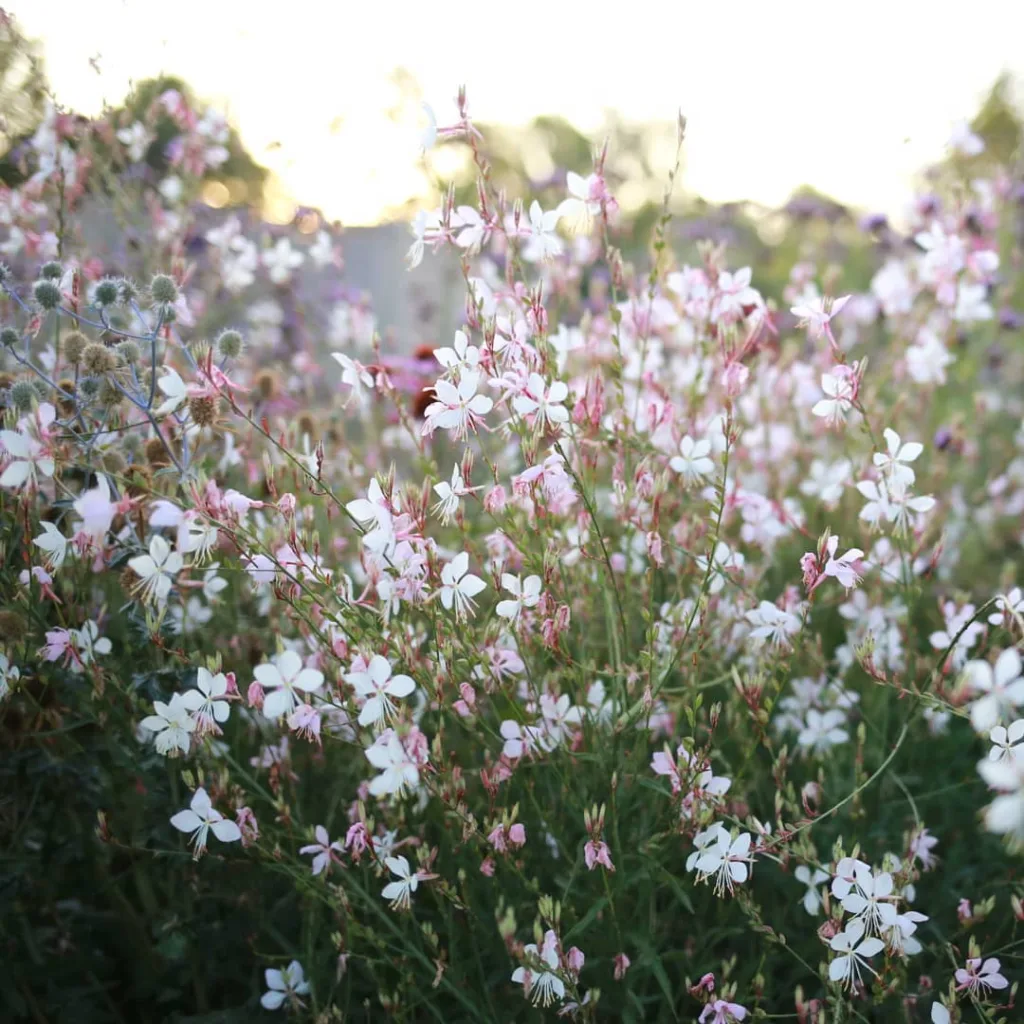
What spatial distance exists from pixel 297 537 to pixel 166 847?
2.62 ft

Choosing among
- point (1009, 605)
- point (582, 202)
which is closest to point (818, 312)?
point (582, 202)

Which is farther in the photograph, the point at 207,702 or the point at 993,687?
the point at 207,702

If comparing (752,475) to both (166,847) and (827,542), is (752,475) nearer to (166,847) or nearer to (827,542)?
(827,542)

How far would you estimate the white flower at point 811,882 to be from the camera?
5.29 ft

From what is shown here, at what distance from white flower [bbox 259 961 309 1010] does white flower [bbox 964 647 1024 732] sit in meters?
1.22

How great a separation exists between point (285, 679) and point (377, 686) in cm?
13

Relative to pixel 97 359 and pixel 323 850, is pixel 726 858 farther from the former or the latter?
pixel 97 359

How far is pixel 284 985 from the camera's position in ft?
5.36

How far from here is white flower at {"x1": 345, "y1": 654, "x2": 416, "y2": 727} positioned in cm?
127

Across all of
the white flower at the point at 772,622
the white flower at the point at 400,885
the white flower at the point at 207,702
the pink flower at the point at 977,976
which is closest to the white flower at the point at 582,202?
the white flower at the point at 772,622

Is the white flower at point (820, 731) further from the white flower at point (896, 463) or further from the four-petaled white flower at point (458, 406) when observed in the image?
the four-petaled white flower at point (458, 406)

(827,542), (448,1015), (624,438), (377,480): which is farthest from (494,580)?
(448,1015)

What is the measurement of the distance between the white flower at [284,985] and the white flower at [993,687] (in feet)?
4.01

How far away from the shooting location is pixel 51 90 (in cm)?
213
